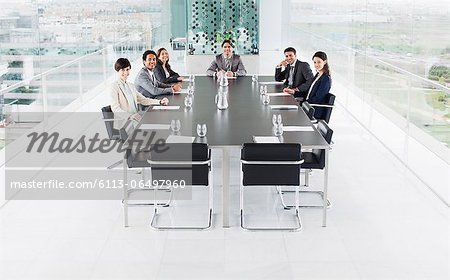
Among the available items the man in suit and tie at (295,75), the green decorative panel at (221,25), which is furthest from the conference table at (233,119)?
the green decorative panel at (221,25)

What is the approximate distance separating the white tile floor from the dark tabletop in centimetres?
66

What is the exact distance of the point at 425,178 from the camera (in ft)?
19.7

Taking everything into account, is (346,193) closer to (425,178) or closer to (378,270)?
(425,178)

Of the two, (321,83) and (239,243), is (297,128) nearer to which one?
(239,243)

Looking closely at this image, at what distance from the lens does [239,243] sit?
445 centimetres

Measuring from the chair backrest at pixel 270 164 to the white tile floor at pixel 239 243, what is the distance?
0.41 meters

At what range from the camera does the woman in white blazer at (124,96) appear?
594 cm

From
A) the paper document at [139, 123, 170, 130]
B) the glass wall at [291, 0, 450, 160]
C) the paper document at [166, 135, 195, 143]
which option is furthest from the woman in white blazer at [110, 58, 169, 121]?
the glass wall at [291, 0, 450, 160]

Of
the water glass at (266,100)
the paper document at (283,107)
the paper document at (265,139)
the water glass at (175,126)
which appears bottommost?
the paper document at (265,139)

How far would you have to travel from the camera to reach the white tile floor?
401cm

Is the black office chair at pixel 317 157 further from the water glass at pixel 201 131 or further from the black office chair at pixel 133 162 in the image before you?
the black office chair at pixel 133 162

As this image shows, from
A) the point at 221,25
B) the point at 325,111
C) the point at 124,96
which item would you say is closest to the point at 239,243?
the point at 124,96

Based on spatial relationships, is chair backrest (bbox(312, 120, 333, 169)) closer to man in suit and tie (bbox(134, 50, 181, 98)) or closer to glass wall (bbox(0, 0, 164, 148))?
man in suit and tie (bbox(134, 50, 181, 98))

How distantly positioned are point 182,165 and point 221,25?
768 cm
